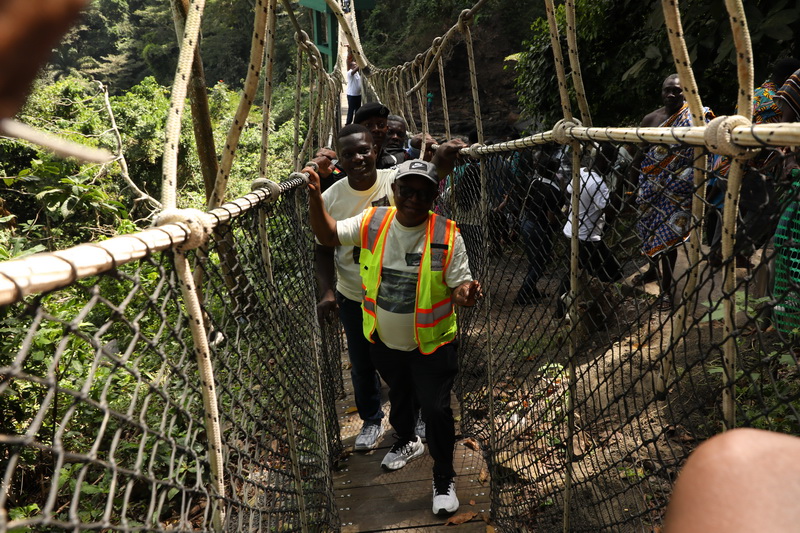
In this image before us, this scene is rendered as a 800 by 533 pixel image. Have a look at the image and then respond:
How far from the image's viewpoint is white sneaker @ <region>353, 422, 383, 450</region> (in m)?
2.82

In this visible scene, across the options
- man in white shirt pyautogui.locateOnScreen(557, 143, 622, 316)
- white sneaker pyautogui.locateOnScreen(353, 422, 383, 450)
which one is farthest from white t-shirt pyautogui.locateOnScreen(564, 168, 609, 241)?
white sneaker pyautogui.locateOnScreen(353, 422, 383, 450)

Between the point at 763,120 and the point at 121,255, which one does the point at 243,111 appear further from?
the point at 763,120

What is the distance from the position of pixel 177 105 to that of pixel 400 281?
131 centimetres

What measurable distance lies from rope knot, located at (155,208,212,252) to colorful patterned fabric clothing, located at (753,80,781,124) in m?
2.63

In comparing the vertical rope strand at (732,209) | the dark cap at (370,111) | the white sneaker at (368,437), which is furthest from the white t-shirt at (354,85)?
the vertical rope strand at (732,209)

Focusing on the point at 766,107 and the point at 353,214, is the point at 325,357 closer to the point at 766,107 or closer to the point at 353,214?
the point at 353,214

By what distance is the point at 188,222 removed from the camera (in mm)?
896

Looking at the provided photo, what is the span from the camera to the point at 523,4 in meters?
14.3

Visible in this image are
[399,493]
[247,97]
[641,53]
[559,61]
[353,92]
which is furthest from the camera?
[353,92]

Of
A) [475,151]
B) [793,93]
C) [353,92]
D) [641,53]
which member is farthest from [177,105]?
[353,92]

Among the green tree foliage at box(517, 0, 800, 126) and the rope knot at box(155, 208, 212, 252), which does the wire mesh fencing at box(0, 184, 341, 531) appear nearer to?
the rope knot at box(155, 208, 212, 252)

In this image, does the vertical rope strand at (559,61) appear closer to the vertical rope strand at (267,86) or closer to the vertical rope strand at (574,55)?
the vertical rope strand at (574,55)

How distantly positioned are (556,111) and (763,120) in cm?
331

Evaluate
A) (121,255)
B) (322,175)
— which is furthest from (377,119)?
(121,255)
